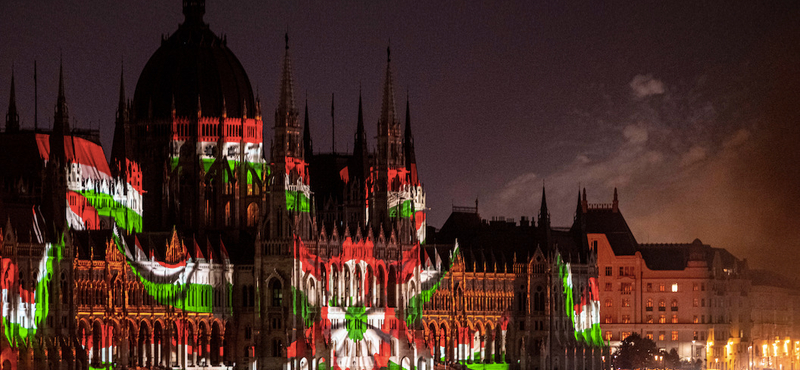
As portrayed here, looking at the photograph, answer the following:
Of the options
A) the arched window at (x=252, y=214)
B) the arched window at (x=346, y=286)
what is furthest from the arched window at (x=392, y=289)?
the arched window at (x=252, y=214)

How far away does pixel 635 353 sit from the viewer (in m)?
166

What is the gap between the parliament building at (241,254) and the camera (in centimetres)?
12812

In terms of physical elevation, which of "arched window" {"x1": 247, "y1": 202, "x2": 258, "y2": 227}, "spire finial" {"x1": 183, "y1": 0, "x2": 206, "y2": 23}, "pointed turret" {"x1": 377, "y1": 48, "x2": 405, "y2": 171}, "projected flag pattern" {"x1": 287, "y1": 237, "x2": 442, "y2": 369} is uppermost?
"spire finial" {"x1": 183, "y1": 0, "x2": 206, "y2": 23}

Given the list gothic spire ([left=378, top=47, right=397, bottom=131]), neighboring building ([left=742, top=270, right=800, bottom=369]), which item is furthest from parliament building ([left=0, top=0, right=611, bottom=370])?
neighboring building ([left=742, top=270, right=800, bottom=369])

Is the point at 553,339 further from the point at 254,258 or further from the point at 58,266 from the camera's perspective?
the point at 58,266

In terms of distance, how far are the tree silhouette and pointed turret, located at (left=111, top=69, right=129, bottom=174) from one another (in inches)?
2030

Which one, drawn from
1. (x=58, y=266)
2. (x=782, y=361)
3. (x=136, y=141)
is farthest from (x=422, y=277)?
(x=782, y=361)

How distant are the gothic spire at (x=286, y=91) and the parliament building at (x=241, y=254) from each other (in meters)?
0.16

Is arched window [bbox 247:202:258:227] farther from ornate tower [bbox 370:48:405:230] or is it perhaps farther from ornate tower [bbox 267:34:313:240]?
ornate tower [bbox 370:48:405:230]

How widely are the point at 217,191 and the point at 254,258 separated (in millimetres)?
12899

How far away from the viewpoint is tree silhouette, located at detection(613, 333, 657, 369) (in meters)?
166

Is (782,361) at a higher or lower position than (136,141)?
lower

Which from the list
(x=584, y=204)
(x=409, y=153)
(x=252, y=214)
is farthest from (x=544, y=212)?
(x=252, y=214)

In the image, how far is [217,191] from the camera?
495ft
